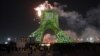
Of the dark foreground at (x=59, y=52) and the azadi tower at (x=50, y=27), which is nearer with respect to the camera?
the dark foreground at (x=59, y=52)

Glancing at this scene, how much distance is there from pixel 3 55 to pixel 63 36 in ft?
279

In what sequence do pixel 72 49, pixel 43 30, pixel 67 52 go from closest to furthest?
pixel 67 52 → pixel 72 49 → pixel 43 30

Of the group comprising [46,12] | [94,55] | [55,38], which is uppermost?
[46,12]

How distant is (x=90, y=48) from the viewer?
181ft

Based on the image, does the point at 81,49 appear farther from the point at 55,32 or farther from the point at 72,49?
the point at 55,32

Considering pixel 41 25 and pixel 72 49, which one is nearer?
pixel 72 49

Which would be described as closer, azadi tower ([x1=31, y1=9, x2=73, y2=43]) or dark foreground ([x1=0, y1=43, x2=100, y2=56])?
dark foreground ([x1=0, y1=43, x2=100, y2=56])

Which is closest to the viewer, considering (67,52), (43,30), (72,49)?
(67,52)

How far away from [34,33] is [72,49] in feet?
260

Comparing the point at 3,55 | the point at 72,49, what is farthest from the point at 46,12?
the point at 3,55

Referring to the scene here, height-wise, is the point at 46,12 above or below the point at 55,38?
above

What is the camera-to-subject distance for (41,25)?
129 meters

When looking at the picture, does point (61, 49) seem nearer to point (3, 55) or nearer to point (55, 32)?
point (3, 55)

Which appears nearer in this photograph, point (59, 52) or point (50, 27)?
point (59, 52)
